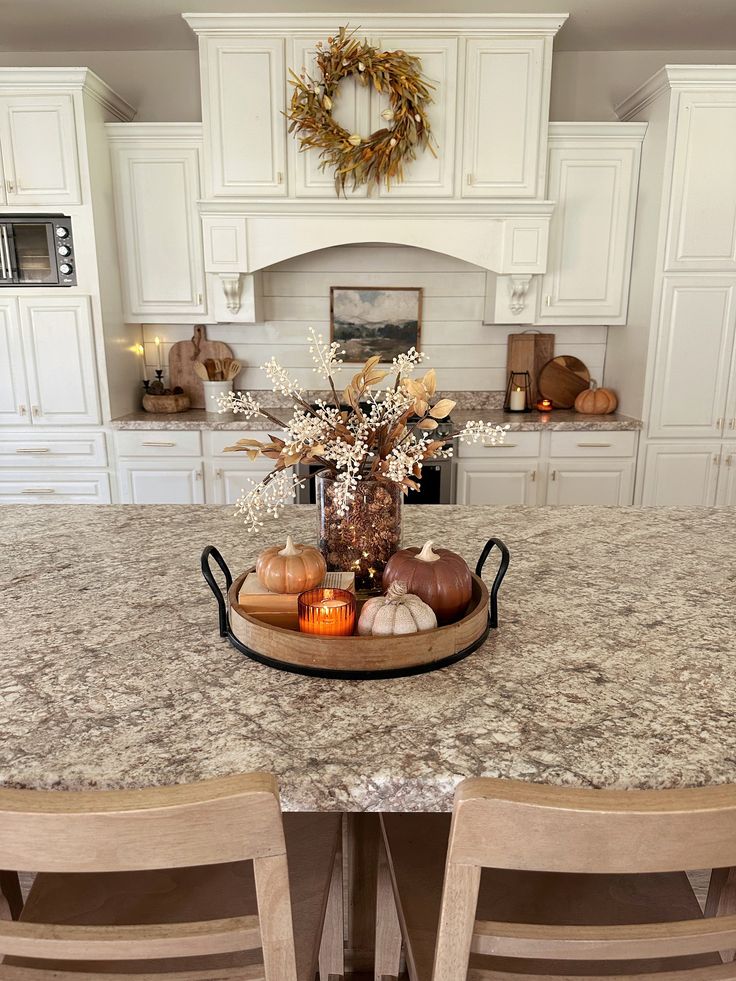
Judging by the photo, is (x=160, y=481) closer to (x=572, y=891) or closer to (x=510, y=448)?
(x=510, y=448)

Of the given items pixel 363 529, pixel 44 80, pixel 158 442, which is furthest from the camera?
pixel 158 442

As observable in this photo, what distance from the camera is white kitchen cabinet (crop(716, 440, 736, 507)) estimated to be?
11.7ft

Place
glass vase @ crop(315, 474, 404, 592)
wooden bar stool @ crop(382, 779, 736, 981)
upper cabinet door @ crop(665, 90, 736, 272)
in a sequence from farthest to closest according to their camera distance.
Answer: upper cabinet door @ crop(665, 90, 736, 272) → glass vase @ crop(315, 474, 404, 592) → wooden bar stool @ crop(382, 779, 736, 981)

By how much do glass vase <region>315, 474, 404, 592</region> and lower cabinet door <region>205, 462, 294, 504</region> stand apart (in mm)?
2341

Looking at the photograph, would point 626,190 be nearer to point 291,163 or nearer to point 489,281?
point 489,281

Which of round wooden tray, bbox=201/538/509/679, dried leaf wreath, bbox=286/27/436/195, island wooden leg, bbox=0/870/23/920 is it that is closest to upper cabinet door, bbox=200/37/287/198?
dried leaf wreath, bbox=286/27/436/195

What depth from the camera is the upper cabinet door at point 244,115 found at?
324cm

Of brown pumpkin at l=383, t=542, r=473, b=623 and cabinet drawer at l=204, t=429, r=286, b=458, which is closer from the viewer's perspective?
brown pumpkin at l=383, t=542, r=473, b=623

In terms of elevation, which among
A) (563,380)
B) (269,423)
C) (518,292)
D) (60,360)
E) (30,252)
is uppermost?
(30,252)

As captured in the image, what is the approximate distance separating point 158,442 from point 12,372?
0.81 m

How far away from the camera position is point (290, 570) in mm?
1096

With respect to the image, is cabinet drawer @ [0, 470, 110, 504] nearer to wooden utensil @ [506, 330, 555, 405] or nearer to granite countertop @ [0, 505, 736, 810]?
granite countertop @ [0, 505, 736, 810]

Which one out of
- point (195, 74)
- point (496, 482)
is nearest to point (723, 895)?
point (496, 482)

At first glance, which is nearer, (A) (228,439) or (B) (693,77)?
(B) (693,77)
